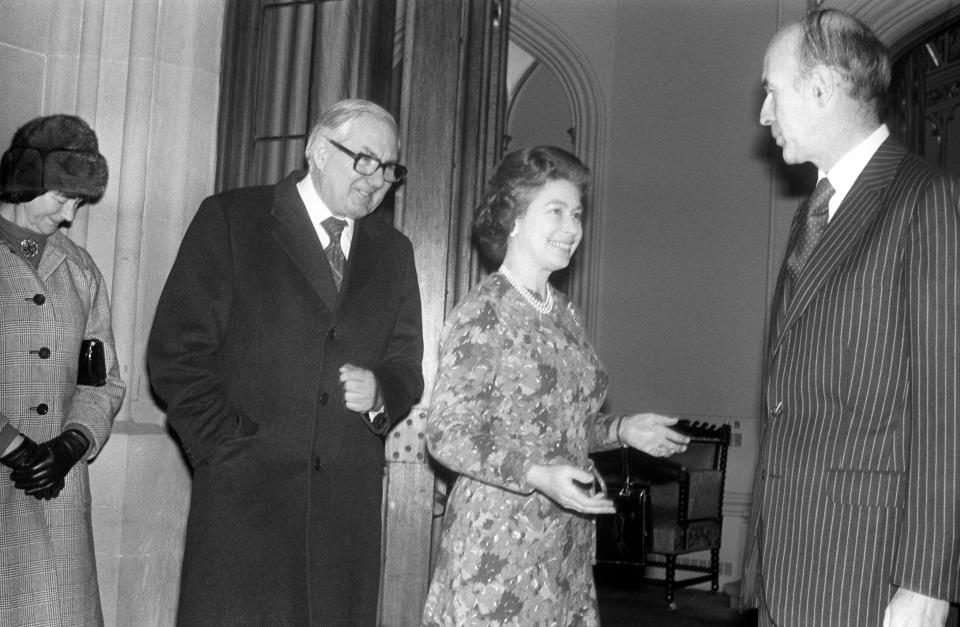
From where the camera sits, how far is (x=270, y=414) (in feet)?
7.84

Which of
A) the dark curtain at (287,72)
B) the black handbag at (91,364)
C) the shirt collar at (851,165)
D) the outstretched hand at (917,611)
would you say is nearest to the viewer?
the outstretched hand at (917,611)

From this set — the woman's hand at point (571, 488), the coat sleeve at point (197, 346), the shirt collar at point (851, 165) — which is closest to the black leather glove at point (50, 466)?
the coat sleeve at point (197, 346)

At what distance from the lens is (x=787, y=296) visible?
1999mm

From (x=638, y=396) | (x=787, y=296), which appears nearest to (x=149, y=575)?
(x=787, y=296)

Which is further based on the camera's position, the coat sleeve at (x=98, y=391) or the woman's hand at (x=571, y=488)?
the coat sleeve at (x=98, y=391)

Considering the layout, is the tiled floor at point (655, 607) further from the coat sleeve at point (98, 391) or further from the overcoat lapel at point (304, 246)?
the overcoat lapel at point (304, 246)

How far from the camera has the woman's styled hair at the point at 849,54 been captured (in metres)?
1.90

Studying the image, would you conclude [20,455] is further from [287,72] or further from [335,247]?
[287,72]

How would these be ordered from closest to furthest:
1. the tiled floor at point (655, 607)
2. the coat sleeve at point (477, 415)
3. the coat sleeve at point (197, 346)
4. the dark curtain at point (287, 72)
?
1. the coat sleeve at point (477, 415)
2. the coat sleeve at point (197, 346)
3. the dark curtain at point (287, 72)
4. the tiled floor at point (655, 607)

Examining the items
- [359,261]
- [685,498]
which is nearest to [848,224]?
[359,261]

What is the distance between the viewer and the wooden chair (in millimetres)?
6820

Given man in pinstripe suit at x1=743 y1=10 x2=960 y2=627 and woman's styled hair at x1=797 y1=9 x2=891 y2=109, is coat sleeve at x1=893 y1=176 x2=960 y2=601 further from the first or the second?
woman's styled hair at x1=797 y1=9 x2=891 y2=109

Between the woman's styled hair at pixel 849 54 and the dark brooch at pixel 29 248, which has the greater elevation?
the woman's styled hair at pixel 849 54

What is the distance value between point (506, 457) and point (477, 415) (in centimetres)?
13
